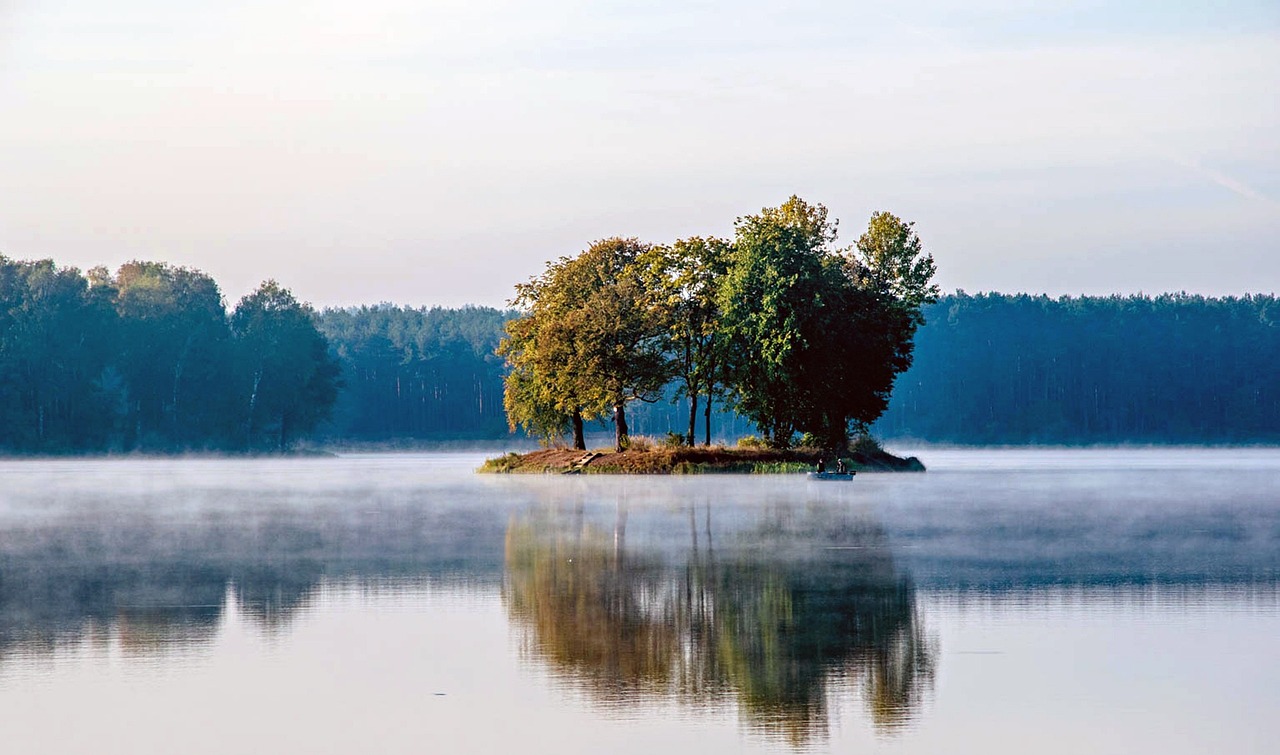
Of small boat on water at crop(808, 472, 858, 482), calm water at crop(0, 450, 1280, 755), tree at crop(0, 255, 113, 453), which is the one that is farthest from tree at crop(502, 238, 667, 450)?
tree at crop(0, 255, 113, 453)

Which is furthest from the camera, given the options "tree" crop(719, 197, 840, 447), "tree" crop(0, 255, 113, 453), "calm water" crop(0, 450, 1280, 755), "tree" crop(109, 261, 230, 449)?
"tree" crop(109, 261, 230, 449)

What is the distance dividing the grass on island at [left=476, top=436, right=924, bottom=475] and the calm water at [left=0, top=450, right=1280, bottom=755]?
120 feet

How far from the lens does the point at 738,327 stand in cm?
7294

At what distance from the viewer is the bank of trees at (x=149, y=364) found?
131375mm

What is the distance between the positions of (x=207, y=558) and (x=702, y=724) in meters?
16.9

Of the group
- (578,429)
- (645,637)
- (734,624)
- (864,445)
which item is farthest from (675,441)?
(645,637)

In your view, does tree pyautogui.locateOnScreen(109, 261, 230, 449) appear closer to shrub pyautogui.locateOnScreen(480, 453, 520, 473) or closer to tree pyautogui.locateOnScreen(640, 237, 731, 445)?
shrub pyautogui.locateOnScreen(480, 453, 520, 473)

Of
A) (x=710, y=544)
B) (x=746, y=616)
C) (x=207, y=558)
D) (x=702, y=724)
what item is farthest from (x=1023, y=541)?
(x=702, y=724)

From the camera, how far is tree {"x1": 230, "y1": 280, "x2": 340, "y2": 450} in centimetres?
14262

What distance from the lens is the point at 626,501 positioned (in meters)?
46.3

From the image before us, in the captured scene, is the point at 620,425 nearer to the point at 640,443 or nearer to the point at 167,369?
the point at 640,443

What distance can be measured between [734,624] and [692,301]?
60982mm

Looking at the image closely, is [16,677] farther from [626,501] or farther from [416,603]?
[626,501]

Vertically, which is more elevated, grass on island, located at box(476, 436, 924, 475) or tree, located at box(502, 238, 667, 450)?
tree, located at box(502, 238, 667, 450)
